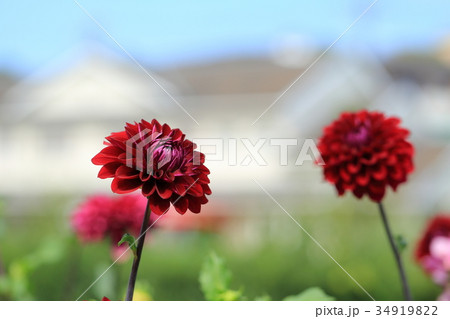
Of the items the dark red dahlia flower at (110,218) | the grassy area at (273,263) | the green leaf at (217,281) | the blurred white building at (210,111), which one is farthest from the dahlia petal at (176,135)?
the blurred white building at (210,111)

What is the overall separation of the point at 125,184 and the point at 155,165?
41 millimetres

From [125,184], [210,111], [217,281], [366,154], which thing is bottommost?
[217,281]

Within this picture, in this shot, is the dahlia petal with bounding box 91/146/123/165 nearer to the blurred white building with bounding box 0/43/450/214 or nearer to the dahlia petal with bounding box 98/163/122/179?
the dahlia petal with bounding box 98/163/122/179

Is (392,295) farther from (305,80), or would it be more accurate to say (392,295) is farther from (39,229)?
(305,80)

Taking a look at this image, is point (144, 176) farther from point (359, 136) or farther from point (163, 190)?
point (359, 136)

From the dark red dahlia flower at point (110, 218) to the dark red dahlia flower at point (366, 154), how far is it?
1.68 ft

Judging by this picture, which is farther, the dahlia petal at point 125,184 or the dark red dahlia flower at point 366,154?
the dark red dahlia flower at point 366,154

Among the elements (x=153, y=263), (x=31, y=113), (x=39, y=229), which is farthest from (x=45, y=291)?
(x=31, y=113)

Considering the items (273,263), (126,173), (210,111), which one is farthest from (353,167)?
(210,111)

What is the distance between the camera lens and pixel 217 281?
71 centimetres

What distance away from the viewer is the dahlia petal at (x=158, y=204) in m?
0.56

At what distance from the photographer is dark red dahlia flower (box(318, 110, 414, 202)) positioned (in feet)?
2.71

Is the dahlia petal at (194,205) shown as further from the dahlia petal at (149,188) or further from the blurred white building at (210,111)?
the blurred white building at (210,111)

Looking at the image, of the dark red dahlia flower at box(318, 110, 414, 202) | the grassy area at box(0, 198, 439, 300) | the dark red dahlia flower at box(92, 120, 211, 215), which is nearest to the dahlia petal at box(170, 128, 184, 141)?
the dark red dahlia flower at box(92, 120, 211, 215)
